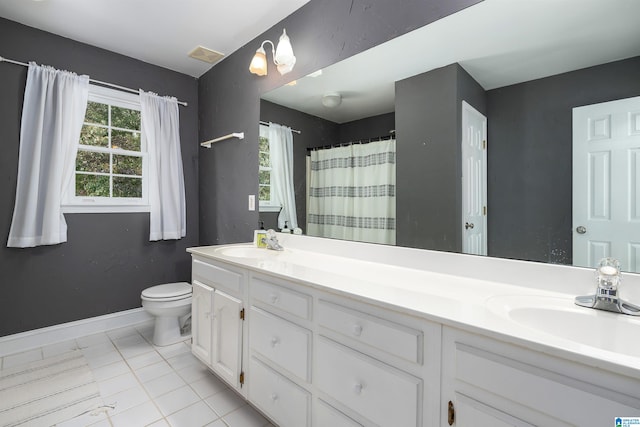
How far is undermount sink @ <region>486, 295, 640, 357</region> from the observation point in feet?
2.73

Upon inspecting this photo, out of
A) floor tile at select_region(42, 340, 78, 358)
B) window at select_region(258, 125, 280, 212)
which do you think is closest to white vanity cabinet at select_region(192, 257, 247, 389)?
window at select_region(258, 125, 280, 212)

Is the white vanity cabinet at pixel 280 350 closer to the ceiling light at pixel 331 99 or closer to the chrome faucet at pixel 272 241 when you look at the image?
the chrome faucet at pixel 272 241

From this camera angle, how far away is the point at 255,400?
5.02 ft

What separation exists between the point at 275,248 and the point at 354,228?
0.64 m

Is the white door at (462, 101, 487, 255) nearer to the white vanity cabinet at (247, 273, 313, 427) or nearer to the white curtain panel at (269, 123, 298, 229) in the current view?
the white vanity cabinet at (247, 273, 313, 427)

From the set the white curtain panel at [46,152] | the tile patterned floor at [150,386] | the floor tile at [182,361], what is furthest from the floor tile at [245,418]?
the white curtain panel at [46,152]

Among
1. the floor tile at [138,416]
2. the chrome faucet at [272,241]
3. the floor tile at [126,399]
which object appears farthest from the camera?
the chrome faucet at [272,241]

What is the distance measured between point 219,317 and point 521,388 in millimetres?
1555

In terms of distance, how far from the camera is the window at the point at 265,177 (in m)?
2.33

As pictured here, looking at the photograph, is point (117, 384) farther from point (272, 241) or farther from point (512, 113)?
point (512, 113)

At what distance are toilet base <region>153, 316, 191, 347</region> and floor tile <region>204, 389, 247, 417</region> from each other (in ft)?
2.91

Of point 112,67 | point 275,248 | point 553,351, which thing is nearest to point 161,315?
point 275,248

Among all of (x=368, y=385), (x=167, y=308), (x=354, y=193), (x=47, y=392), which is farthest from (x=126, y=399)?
(x=354, y=193)

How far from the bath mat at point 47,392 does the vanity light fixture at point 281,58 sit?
2.36 m
